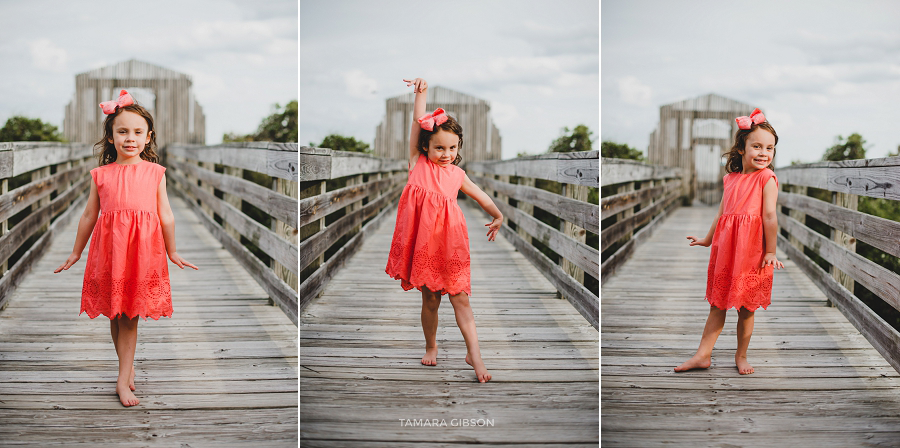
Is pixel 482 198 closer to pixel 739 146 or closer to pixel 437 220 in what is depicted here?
pixel 437 220

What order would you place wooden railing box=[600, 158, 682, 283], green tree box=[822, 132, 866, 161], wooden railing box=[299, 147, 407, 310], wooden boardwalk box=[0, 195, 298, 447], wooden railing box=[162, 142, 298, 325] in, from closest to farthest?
wooden boardwalk box=[0, 195, 298, 447]
wooden railing box=[299, 147, 407, 310]
wooden railing box=[162, 142, 298, 325]
wooden railing box=[600, 158, 682, 283]
green tree box=[822, 132, 866, 161]

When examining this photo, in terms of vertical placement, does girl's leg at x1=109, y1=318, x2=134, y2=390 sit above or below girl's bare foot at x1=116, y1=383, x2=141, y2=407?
above

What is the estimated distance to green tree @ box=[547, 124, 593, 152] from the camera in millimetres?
2551

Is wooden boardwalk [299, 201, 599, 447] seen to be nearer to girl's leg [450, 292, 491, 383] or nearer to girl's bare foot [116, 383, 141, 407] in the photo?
girl's leg [450, 292, 491, 383]

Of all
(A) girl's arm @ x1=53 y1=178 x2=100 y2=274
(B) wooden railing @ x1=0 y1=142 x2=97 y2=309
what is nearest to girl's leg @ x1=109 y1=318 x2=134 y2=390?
(A) girl's arm @ x1=53 y1=178 x2=100 y2=274

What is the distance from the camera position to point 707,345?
2389mm

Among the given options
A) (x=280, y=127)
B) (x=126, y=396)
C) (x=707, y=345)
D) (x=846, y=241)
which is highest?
(x=280, y=127)

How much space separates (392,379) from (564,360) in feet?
1.97

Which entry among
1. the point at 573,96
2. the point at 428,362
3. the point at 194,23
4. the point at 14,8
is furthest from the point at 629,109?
the point at 14,8

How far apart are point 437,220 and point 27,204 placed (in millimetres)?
2792

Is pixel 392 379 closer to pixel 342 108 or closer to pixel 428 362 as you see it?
pixel 428 362

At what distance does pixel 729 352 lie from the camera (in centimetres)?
254

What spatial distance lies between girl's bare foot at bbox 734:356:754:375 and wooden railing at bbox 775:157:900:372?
528 mm

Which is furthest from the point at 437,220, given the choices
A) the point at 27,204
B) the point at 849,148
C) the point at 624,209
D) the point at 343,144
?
the point at 849,148
